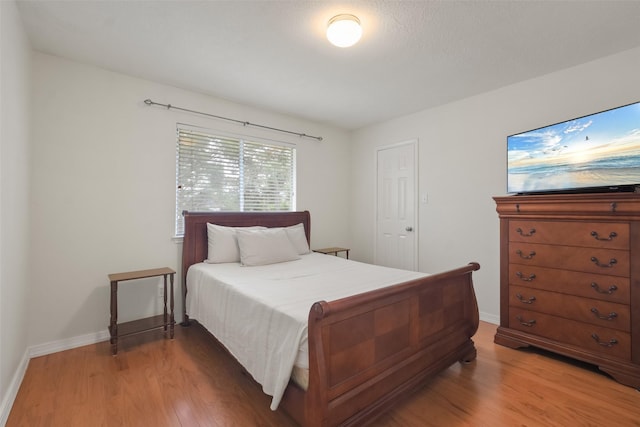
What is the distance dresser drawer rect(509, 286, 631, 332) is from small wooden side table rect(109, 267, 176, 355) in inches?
119

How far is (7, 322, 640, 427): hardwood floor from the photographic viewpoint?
162cm

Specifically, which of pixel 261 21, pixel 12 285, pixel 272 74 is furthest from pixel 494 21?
pixel 12 285

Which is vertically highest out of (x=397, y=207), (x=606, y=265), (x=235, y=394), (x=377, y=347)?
(x=397, y=207)

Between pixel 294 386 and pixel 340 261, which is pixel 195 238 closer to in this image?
pixel 340 261

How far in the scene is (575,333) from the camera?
86.0 inches

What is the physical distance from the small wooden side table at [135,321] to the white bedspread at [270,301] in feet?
0.68

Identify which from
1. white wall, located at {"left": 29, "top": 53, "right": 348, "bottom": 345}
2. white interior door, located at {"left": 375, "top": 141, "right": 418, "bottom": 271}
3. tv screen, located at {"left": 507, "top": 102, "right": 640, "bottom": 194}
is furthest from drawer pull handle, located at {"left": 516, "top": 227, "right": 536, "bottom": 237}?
white wall, located at {"left": 29, "top": 53, "right": 348, "bottom": 345}

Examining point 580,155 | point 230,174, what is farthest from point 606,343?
point 230,174

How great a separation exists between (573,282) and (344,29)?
8.07 feet

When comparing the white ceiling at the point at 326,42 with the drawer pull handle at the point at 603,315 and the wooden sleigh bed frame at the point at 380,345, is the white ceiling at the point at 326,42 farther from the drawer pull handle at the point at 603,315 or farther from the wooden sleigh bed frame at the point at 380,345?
the drawer pull handle at the point at 603,315

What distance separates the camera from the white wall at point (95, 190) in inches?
94.3

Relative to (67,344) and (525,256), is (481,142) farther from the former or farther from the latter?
(67,344)

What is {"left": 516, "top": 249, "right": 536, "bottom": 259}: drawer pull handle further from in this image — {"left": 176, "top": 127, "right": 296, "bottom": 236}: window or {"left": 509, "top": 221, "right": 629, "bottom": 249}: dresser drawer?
{"left": 176, "top": 127, "right": 296, "bottom": 236}: window

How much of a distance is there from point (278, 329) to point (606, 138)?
8.76 ft
